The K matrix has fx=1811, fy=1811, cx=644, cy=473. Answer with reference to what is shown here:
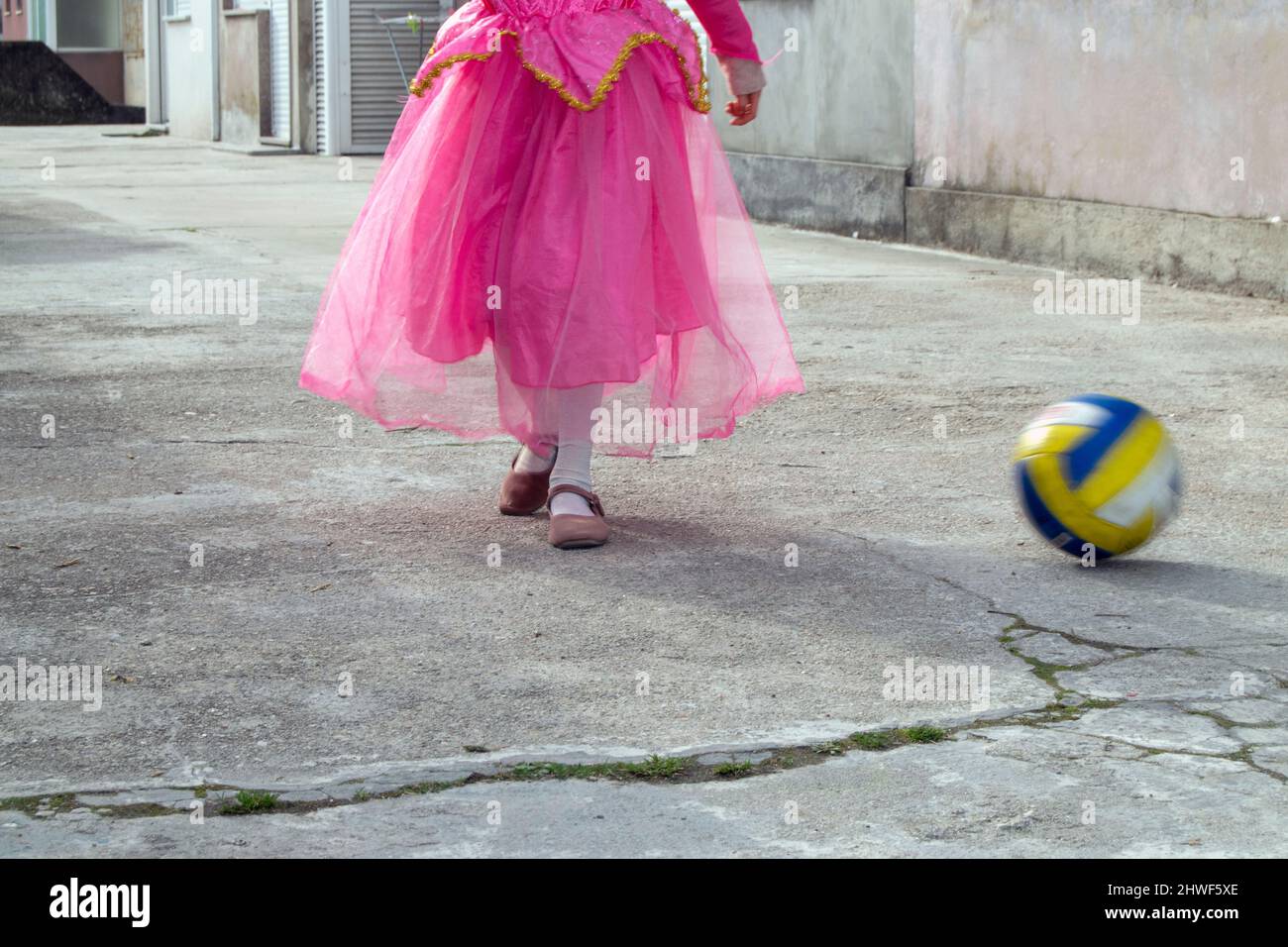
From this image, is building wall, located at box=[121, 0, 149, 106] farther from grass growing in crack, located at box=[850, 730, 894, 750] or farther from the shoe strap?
grass growing in crack, located at box=[850, 730, 894, 750]

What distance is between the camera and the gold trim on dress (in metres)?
3.89

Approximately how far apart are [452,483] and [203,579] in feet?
3.43

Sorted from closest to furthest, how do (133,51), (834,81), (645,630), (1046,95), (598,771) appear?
1. (598,771)
2. (645,630)
3. (1046,95)
4. (834,81)
5. (133,51)

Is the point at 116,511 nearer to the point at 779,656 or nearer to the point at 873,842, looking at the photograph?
the point at 779,656

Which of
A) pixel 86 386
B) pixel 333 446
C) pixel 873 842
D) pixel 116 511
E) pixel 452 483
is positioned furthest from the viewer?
pixel 86 386

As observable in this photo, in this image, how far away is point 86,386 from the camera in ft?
19.1

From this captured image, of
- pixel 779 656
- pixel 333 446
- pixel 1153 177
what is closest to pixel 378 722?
pixel 779 656

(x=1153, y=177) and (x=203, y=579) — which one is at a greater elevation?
(x=1153, y=177)

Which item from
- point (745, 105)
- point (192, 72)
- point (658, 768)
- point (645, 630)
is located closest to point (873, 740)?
point (658, 768)

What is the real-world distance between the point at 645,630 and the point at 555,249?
1020 millimetres

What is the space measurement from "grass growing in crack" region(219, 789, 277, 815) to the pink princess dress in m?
1.59

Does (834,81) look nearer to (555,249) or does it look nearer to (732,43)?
(732,43)

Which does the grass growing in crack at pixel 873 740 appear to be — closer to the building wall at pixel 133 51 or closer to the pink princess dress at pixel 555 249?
the pink princess dress at pixel 555 249

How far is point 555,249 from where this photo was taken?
13.0 ft
